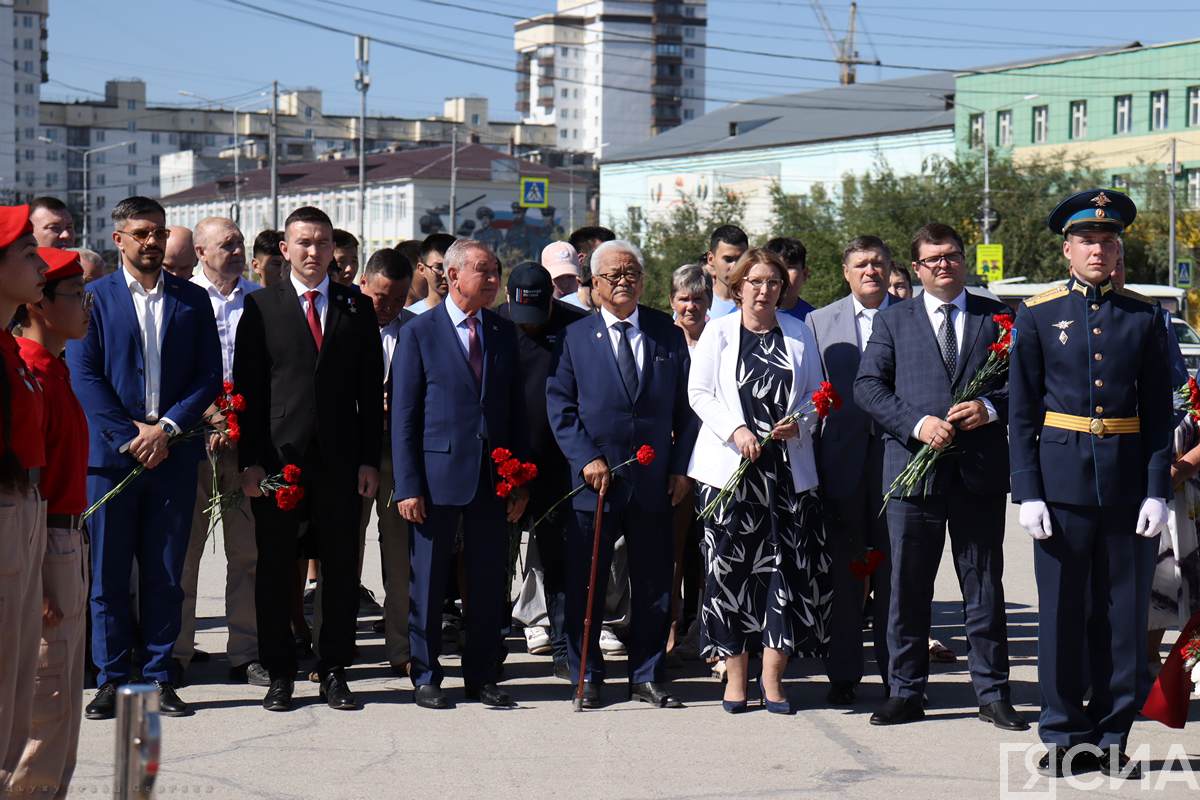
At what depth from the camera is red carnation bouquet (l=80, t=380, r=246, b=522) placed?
7305mm

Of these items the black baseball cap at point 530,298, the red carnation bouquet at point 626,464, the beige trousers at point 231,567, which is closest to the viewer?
the red carnation bouquet at point 626,464

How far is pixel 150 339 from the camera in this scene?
755cm

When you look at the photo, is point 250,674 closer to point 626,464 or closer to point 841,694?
point 626,464

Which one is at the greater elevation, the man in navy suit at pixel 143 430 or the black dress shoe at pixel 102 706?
the man in navy suit at pixel 143 430

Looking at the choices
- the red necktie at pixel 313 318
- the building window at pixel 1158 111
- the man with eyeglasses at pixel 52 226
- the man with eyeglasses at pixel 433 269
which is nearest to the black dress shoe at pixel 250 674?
the red necktie at pixel 313 318

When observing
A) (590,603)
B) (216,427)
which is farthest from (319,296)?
(590,603)

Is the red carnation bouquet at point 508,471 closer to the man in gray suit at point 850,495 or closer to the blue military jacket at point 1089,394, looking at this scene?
the man in gray suit at point 850,495

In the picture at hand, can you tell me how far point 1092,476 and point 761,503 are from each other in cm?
166

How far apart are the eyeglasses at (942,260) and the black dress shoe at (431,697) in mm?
3057

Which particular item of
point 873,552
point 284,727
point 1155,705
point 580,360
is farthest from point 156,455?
point 1155,705

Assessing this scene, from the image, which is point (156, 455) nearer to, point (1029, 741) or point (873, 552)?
point (873, 552)

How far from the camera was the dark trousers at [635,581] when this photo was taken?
25.2 ft

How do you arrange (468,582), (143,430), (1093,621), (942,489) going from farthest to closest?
(468,582), (143,430), (942,489), (1093,621)

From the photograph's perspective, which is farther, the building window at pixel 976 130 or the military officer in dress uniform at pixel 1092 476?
the building window at pixel 976 130
